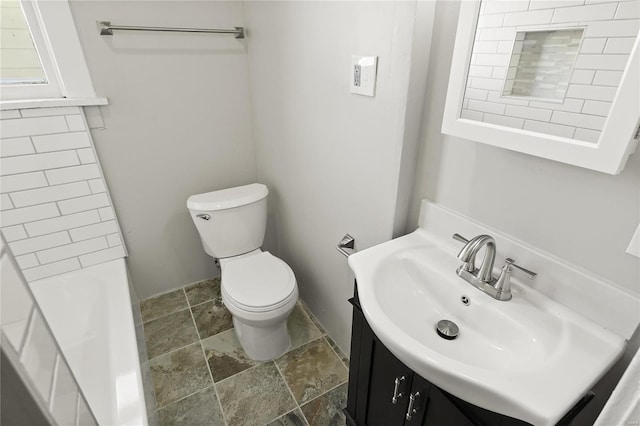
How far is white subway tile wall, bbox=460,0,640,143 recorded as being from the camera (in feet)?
2.17

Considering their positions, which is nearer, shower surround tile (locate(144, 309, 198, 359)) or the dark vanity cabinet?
the dark vanity cabinet

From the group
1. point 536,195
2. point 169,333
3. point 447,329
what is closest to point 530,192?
point 536,195

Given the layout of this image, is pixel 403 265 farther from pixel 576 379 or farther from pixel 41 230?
pixel 41 230

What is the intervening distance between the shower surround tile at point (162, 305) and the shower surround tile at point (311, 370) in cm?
76

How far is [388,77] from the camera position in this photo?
3.51ft

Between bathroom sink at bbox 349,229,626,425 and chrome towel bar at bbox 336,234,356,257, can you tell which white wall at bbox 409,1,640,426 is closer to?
bathroom sink at bbox 349,229,626,425

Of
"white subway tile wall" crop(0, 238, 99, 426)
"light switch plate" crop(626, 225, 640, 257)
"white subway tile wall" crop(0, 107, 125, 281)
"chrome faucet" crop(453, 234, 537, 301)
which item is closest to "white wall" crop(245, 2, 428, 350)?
"chrome faucet" crop(453, 234, 537, 301)

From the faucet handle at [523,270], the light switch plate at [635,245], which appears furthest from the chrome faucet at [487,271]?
the light switch plate at [635,245]

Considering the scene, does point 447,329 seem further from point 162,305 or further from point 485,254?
point 162,305

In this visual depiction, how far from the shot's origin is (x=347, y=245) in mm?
1452

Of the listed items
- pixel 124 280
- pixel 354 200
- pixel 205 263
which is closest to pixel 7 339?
pixel 354 200

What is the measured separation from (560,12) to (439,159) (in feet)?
1.57

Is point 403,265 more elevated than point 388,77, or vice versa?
point 388,77

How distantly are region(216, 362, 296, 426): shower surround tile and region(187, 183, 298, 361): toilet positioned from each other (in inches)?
3.9
